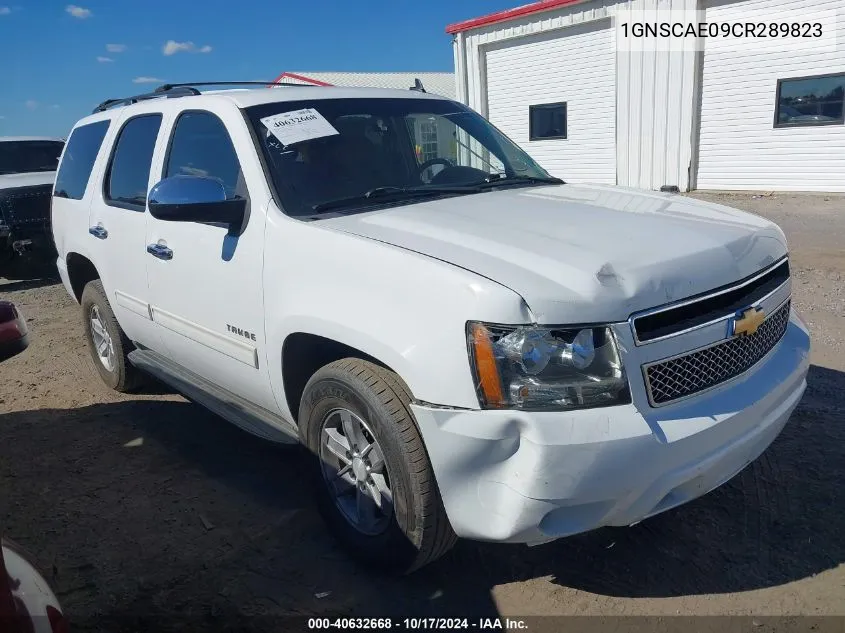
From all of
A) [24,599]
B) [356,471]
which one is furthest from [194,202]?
[24,599]

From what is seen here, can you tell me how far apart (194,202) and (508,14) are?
15.0m

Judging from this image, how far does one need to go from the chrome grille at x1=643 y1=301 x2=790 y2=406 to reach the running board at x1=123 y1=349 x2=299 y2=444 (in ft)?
5.33

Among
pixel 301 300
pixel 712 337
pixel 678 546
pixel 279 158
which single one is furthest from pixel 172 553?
pixel 712 337

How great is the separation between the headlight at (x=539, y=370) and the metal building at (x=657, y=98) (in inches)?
505

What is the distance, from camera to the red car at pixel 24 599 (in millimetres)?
→ 1453

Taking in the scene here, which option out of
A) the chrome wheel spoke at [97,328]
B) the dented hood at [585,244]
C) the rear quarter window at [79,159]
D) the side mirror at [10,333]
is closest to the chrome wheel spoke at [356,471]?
the dented hood at [585,244]

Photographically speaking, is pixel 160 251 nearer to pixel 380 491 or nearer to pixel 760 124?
pixel 380 491

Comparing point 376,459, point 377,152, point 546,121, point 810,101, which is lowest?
point 376,459

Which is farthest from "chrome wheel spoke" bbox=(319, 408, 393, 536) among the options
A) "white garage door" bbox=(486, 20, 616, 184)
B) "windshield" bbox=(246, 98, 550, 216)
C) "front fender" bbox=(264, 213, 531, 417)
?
"white garage door" bbox=(486, 20, 616, 184)

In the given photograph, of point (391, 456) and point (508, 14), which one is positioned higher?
point (508, 14)

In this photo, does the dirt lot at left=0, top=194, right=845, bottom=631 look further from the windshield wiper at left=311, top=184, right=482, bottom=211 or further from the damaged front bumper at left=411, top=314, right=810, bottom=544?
the windshield wiper at left=311, top=184, right=482, bottom=211

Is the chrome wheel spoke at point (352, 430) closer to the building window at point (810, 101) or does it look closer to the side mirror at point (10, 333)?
the side mirror at point (10, 333)

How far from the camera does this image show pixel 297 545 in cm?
307

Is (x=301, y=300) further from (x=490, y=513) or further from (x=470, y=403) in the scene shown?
(x=490, y=513)
